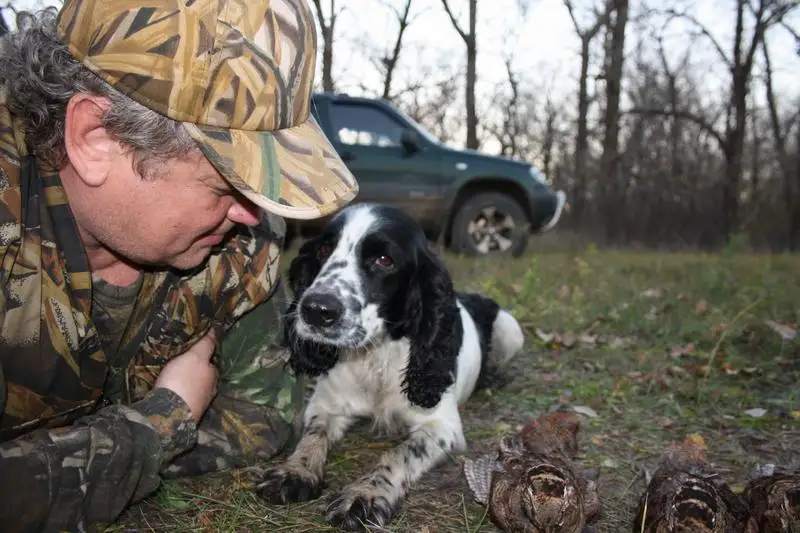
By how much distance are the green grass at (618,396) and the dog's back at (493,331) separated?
0.47 ft

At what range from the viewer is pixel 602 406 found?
12.7 feet

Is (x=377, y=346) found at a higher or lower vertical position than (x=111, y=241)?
lower

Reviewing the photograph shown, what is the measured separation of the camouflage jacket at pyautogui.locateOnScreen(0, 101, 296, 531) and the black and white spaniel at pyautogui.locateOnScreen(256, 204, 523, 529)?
3.06 ft

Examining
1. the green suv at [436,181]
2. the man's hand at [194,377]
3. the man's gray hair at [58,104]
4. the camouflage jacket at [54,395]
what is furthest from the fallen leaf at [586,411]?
the green suv at [436,181]

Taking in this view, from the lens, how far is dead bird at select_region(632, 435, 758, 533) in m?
1.91

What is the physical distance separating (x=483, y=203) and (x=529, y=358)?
18.1ft

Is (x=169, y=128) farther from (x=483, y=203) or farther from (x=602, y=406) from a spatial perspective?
(x=483, y=203)

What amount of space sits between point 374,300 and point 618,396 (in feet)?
5.59

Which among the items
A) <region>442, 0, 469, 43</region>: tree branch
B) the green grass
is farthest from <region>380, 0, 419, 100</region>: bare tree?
the green grass

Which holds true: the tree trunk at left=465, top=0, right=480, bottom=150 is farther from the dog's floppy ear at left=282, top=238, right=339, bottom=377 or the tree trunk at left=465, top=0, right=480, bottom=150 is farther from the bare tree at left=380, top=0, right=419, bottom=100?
the dog's floppy ear at left=282, top=238, right=339, bottom=377

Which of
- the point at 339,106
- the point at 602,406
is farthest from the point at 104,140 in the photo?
the point at 339,106

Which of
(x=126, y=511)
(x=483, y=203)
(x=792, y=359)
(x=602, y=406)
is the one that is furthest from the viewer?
(x=483, y=203)

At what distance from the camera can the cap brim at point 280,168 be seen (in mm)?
1748

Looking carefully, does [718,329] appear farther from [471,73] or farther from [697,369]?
[471,73]
